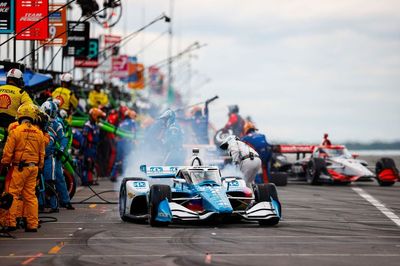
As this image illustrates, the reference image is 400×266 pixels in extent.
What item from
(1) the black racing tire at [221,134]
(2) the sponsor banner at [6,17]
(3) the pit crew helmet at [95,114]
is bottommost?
(1) the black racing tire at [221,134]

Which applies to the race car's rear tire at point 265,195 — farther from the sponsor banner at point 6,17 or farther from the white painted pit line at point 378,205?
the sponsor banner at point 6,17

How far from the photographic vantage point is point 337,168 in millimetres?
31938

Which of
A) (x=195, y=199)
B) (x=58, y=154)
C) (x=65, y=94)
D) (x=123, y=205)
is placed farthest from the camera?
(x=65, y=94)

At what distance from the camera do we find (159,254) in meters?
13.6

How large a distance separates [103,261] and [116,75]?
37558mm

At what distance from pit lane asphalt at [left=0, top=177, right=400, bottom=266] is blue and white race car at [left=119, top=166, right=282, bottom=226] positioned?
226 millimetres

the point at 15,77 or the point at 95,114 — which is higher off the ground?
the point at 15,77

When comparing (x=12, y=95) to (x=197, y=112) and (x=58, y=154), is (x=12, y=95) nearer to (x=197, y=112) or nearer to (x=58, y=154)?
(x=58, y=154)

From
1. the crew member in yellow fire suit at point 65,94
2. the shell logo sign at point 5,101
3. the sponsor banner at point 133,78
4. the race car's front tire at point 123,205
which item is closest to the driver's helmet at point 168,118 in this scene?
the crew member in yellow fire suit at point 65,94

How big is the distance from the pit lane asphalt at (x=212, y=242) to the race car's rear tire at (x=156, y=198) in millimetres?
232

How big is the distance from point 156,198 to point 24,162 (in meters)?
2.15

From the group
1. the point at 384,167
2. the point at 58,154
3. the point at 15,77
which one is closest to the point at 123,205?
the point at 58,154

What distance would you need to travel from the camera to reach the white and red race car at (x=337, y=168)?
31.7 metres

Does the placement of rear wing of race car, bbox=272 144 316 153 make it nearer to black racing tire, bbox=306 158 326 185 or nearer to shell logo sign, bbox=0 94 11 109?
black racing tire, bbox=306 158 326 185
